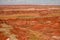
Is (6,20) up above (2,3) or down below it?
below

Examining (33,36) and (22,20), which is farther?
(22,20)

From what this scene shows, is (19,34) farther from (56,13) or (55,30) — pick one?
(56,13)

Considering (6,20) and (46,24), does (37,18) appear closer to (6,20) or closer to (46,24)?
(46,24)

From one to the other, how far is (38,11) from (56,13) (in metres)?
0.25

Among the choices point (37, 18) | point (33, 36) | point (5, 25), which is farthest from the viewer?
point (37, 18)

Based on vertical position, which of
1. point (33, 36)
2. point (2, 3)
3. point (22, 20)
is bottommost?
point (33, 36)

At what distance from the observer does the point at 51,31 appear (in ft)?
4.42

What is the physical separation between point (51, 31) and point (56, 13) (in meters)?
0.36

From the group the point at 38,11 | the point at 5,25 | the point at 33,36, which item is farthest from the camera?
the point at 38,11

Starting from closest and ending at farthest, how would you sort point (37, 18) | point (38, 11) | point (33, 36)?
point (33, 36) < point (37, 18) < point (38, 11)

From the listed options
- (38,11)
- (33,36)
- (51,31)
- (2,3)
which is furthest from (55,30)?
(2,3)

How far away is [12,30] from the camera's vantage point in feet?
4.43

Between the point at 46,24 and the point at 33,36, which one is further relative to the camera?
the point at 46,24

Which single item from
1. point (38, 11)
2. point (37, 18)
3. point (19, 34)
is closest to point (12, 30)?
point (19, 34)
